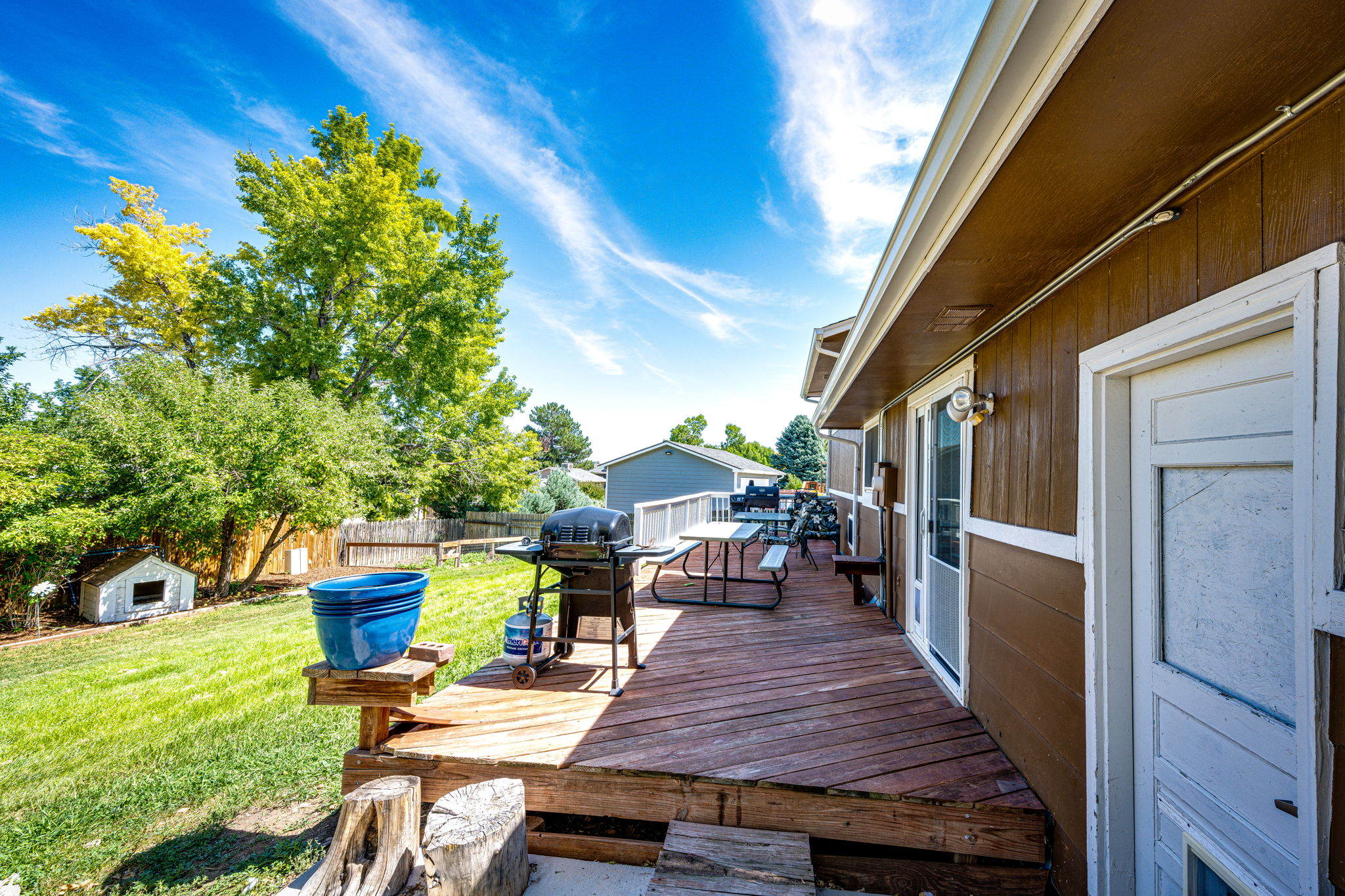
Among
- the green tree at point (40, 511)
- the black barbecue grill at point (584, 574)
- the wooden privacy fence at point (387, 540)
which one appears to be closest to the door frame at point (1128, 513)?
the black barbecue grill at point (584, 574)

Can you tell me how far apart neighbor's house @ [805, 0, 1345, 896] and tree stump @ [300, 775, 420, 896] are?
2.48 m

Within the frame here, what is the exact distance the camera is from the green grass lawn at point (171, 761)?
243 cm

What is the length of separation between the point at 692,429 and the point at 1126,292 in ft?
149

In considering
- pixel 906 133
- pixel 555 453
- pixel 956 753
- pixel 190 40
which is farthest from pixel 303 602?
pixel 555 453

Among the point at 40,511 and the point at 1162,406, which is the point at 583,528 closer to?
the point at 1162,406

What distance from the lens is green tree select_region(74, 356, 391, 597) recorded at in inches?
336

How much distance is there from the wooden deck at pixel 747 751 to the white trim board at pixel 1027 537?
996 millimetres

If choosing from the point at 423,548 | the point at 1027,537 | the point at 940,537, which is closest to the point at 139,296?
the point at 423,548

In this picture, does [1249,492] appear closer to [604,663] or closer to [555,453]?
[604,663]

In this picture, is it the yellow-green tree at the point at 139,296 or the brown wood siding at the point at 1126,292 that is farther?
the yellow-green tree at the point at 139,296

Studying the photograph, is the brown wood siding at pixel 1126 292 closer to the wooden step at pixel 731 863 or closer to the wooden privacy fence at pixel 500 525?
the wooden step at pixel 731 863

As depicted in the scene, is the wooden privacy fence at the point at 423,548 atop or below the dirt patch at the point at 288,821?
below


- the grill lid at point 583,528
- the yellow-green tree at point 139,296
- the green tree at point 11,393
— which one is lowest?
the grill lid at point 583,528

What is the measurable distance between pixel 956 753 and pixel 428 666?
2.50m
